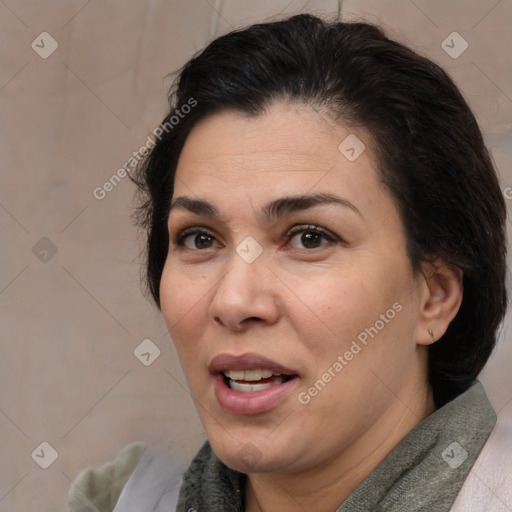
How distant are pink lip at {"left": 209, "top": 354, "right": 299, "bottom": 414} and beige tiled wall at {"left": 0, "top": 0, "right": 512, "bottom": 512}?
914 mm

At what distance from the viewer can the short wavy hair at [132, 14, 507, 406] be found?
1259mm

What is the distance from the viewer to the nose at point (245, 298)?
1.15 metres

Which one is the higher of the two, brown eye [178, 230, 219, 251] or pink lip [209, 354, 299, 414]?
brown eye [178, 230, 219, 251]

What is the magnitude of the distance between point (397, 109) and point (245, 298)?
13.6 inches

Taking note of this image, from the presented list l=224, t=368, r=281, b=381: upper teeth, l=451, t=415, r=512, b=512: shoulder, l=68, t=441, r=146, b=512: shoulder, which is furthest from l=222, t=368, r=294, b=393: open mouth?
l=68, t=441, r=146, b=512: shoulder

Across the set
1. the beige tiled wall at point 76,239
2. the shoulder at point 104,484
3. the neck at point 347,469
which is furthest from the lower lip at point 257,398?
the beige tiled wall at point 76,239

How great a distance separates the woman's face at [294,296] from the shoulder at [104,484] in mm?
474

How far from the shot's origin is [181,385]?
88.4 inches

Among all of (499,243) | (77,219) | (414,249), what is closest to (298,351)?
(414,249)

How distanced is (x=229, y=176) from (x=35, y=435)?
1287 millimetres

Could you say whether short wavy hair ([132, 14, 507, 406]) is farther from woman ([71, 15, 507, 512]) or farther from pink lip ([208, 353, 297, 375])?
pink lip ([208, 353, 297, 375])

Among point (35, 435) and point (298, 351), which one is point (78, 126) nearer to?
point (35, 435)

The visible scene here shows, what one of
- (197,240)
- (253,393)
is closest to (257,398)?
(253,393)

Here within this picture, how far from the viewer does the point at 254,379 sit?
46.9 inches
